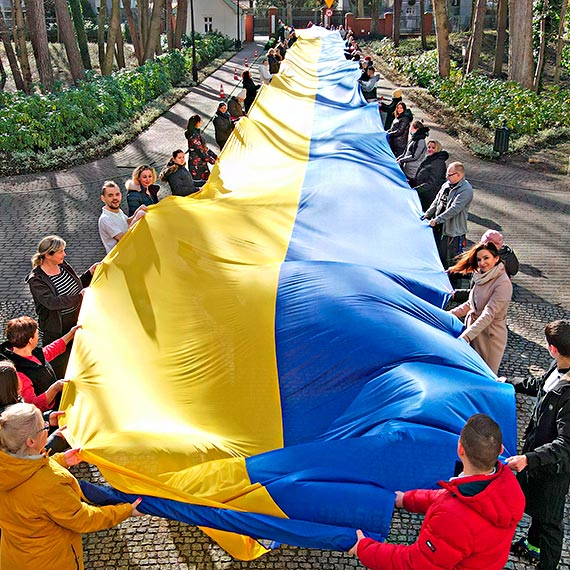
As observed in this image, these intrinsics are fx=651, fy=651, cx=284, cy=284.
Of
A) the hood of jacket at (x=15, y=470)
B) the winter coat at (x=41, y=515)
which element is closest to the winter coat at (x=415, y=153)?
the winter coat at (x=41, y=515)

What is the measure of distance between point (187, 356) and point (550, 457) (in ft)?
8.12

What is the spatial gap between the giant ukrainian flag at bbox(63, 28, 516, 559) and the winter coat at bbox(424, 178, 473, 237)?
0.48m

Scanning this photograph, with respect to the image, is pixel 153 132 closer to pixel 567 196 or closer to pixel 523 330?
pixel 567 196

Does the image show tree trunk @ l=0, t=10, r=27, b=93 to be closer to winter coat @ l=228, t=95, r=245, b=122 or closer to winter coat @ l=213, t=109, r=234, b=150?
winter coat @ l=228, t=95, r=245, b=122

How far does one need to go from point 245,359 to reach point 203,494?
1251 millimetres

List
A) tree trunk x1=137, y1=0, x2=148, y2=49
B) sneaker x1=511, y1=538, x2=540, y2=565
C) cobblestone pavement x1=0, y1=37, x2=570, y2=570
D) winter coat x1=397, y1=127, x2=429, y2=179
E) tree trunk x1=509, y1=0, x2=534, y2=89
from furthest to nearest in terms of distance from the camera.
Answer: tree trunk x1=137, y1=0, x2=148, y2=49 → tree trunk x1=509, y1=0, x2=534, y2=89 → winter coat x1=397, y1=127, x2=429, y2=179 → cobblestone pavement x1=0, y1=37, x2=570, y2=570 → sneaker x1=511, y1=538, x2=540, y2=565

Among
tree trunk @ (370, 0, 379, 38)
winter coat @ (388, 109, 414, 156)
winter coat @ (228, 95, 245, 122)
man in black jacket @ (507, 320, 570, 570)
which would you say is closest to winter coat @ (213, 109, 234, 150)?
winter coat @ (228, 95, 245, 122)

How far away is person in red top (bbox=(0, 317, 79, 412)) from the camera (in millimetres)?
4379

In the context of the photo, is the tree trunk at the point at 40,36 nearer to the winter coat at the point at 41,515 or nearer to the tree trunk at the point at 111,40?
the tree trunk at the point at 111,40

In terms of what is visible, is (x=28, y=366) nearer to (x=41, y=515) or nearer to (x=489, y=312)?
(x=41, y=515)

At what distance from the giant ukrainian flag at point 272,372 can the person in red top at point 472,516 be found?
443 millimetres

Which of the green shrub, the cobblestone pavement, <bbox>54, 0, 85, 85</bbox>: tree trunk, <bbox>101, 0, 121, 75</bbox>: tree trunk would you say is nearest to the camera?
the cobblestone pavement

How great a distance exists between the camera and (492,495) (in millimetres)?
2857

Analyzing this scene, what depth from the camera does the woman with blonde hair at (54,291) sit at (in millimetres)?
5480
